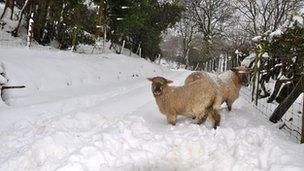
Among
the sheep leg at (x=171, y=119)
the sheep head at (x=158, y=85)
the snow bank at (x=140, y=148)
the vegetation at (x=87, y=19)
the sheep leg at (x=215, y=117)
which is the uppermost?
the vegetation at (x=87, y=19)

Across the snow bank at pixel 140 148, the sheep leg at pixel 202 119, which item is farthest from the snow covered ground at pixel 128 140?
the sheep leg at pixel 202 119

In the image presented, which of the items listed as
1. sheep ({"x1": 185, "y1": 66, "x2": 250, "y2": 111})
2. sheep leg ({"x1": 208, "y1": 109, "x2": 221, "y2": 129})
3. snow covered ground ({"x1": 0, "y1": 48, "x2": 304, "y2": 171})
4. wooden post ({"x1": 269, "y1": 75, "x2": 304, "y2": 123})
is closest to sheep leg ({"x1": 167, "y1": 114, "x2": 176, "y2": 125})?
snow covered ground ({"x1": 0, "y1": 48, "x2": 304, "y2": 171})

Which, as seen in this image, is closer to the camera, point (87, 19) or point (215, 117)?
point (215, 117)

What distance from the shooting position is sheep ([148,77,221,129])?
7594mm

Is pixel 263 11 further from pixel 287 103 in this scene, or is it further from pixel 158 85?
pixel 158 85

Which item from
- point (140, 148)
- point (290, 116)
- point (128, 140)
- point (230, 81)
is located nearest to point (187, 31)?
point (290, 116)

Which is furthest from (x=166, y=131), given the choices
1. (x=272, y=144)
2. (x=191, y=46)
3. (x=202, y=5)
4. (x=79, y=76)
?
(x=191, y=46)

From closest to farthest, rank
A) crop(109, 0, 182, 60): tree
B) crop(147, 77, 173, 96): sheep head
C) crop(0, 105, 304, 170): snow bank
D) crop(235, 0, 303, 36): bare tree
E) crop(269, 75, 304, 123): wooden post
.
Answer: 1. crop(0, 105, 304, 170): snow bank
2. crop(269, 75, 304, 123): wooden post
3. crop(147, 77, 173, 96): sheep head
4. crop(109, 0, 182, 60): tree
5. crop(235, 0, 303, 36): bare tree

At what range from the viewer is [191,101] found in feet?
25.1

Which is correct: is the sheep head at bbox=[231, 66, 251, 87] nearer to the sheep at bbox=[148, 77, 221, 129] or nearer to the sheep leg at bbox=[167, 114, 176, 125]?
the sheep at bbox=[148, 77, 221, 129]

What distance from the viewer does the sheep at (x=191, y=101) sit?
759 cm

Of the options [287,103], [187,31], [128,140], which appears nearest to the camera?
[128,140]

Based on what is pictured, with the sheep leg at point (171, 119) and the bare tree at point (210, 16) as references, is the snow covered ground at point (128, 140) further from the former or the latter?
the bare tree at point (210, 16)

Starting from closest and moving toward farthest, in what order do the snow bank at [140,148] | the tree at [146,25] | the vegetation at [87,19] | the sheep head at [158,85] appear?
the snow bank at [140,148]
the sheep head at [158,85]
the vegetation at [87,19]
the tree at [146,25]
